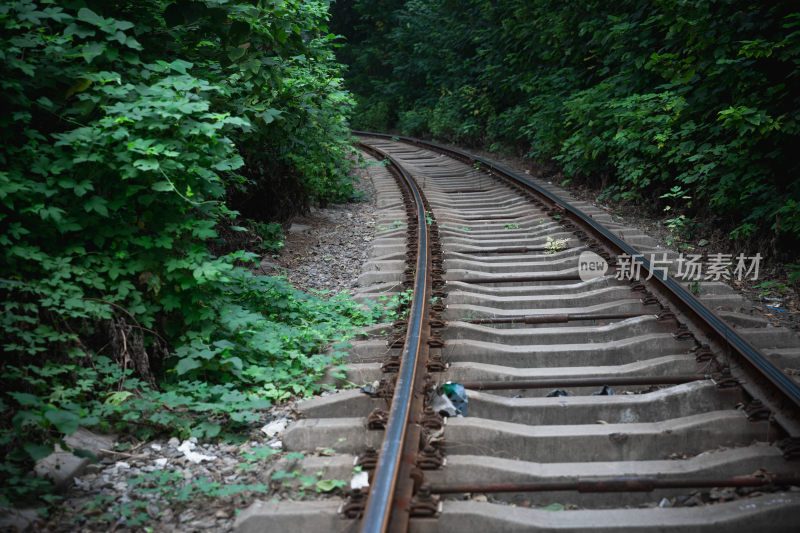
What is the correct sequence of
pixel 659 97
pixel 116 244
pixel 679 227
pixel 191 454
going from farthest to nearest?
pixel 659 97 < pixel 679 227 < pixel 116 244 < pixel 191 454

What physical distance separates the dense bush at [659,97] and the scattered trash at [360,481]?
4.94 meters

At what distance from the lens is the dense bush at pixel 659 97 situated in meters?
5.43

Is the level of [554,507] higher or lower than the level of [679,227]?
lower

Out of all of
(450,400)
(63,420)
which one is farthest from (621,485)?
(63,420)

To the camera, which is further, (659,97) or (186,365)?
(659,97)

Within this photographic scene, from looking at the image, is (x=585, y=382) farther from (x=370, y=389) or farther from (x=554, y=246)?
(x=554, y=246)

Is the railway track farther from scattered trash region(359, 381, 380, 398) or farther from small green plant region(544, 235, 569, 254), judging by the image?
small green plant region(544, 235, 569, 254)

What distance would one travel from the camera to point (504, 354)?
367cm

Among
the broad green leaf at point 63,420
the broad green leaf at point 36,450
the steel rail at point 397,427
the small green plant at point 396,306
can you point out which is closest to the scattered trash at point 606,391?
the steel rail at point 397,427

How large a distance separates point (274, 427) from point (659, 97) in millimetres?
7493

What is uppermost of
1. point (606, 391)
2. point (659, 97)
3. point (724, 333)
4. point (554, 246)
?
point (659, 97)

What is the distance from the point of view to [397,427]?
2580 millimetres

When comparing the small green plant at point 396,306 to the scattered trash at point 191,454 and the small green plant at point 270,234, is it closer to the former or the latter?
the scattered trash at point 191,454

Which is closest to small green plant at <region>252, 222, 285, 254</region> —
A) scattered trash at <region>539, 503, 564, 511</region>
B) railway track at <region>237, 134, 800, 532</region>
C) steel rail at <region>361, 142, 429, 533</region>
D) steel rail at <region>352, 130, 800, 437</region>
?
railway track at <region>237, 134, 800, 532</region>
